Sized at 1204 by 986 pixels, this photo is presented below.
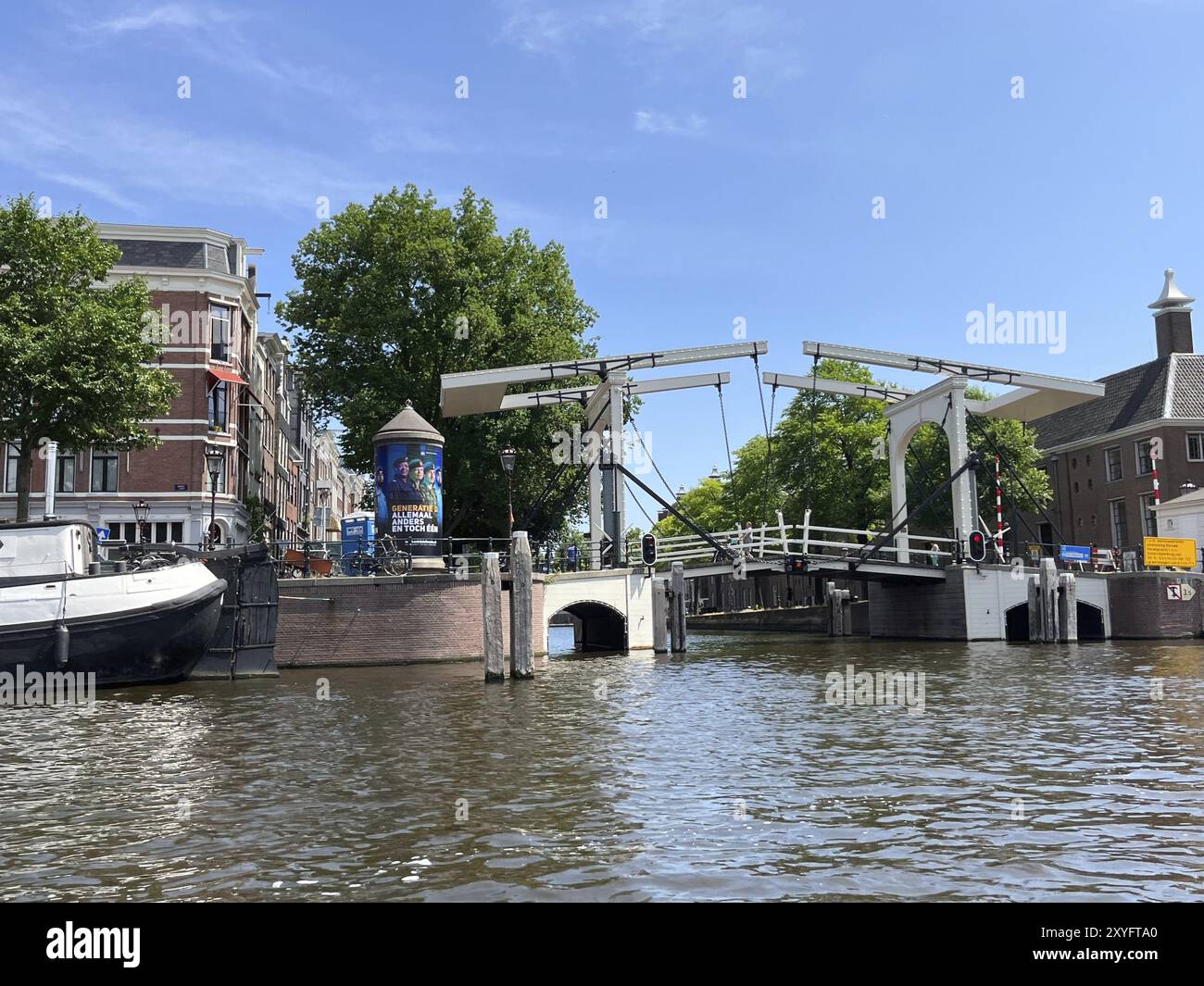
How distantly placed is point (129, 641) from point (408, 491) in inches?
351

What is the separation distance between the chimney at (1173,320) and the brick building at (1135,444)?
0.14 ft

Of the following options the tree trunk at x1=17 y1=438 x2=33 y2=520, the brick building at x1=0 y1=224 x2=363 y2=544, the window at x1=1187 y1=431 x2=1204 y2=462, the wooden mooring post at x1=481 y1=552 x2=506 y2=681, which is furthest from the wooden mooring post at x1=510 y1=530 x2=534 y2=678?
the window at x1=1187 y1=431 x2=1204 y2=462

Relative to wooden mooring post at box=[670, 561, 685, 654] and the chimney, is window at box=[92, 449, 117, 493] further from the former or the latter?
the chimney

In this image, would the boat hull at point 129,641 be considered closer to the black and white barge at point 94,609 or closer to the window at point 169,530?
the black and white barge at point 94,609

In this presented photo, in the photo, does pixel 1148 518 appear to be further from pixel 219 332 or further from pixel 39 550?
pixel 39 550

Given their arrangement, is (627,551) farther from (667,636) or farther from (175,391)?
(175,391)

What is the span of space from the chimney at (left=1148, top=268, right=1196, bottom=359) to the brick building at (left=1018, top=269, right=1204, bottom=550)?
4 centimetres

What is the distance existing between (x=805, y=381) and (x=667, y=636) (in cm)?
927

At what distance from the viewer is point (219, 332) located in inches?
1499

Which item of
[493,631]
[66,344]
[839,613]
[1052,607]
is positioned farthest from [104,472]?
[1052,607]

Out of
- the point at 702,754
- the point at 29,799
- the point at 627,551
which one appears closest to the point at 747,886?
the point at 702,754

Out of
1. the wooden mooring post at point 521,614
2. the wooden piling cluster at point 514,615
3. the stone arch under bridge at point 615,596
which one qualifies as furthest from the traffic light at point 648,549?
the wooden mooring post at point 521,614
